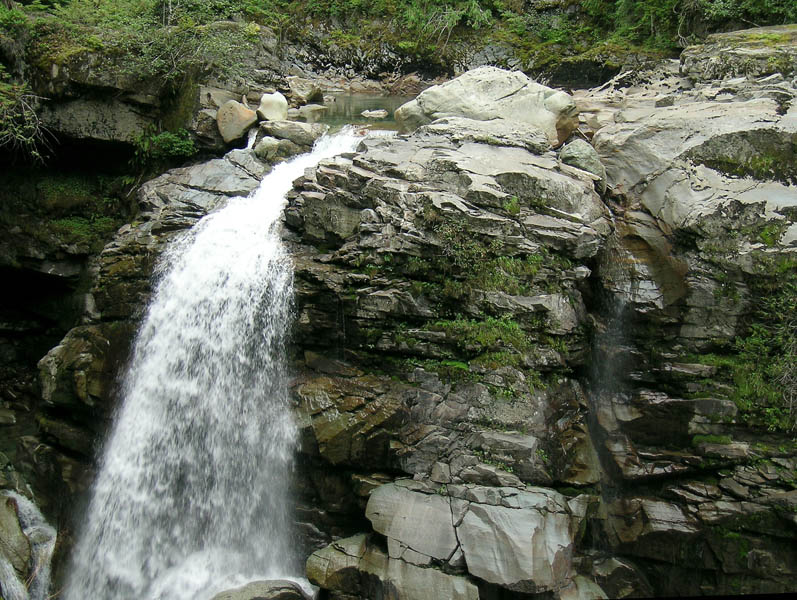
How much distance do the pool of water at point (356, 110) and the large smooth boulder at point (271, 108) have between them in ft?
3.94

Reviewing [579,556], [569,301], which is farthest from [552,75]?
[579,556]

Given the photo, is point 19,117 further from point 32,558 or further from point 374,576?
point 374,576

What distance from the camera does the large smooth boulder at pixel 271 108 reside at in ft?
38.7

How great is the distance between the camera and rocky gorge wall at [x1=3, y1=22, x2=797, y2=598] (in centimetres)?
641

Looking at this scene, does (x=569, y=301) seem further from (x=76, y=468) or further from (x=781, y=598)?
(x=76, y=468)

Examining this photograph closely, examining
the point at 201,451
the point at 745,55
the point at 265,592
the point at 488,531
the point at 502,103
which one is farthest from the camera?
the point at 502,103

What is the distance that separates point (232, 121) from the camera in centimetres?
1141

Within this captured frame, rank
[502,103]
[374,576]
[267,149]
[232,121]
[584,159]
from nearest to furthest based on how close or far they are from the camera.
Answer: [374,576] → [584,159] → [502,103] → [267,149] → [232,121]

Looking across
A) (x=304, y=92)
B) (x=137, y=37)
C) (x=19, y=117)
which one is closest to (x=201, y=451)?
(x=19, y=117)

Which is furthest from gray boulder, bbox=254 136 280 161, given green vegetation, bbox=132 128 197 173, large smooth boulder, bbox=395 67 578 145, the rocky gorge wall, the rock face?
the rock face

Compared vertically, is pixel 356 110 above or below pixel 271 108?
above

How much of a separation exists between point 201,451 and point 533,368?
4.76 m

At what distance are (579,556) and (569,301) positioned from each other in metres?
3.21

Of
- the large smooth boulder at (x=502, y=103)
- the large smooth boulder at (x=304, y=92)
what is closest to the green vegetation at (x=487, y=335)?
the large smooth boulder at (x=502, y=103)
